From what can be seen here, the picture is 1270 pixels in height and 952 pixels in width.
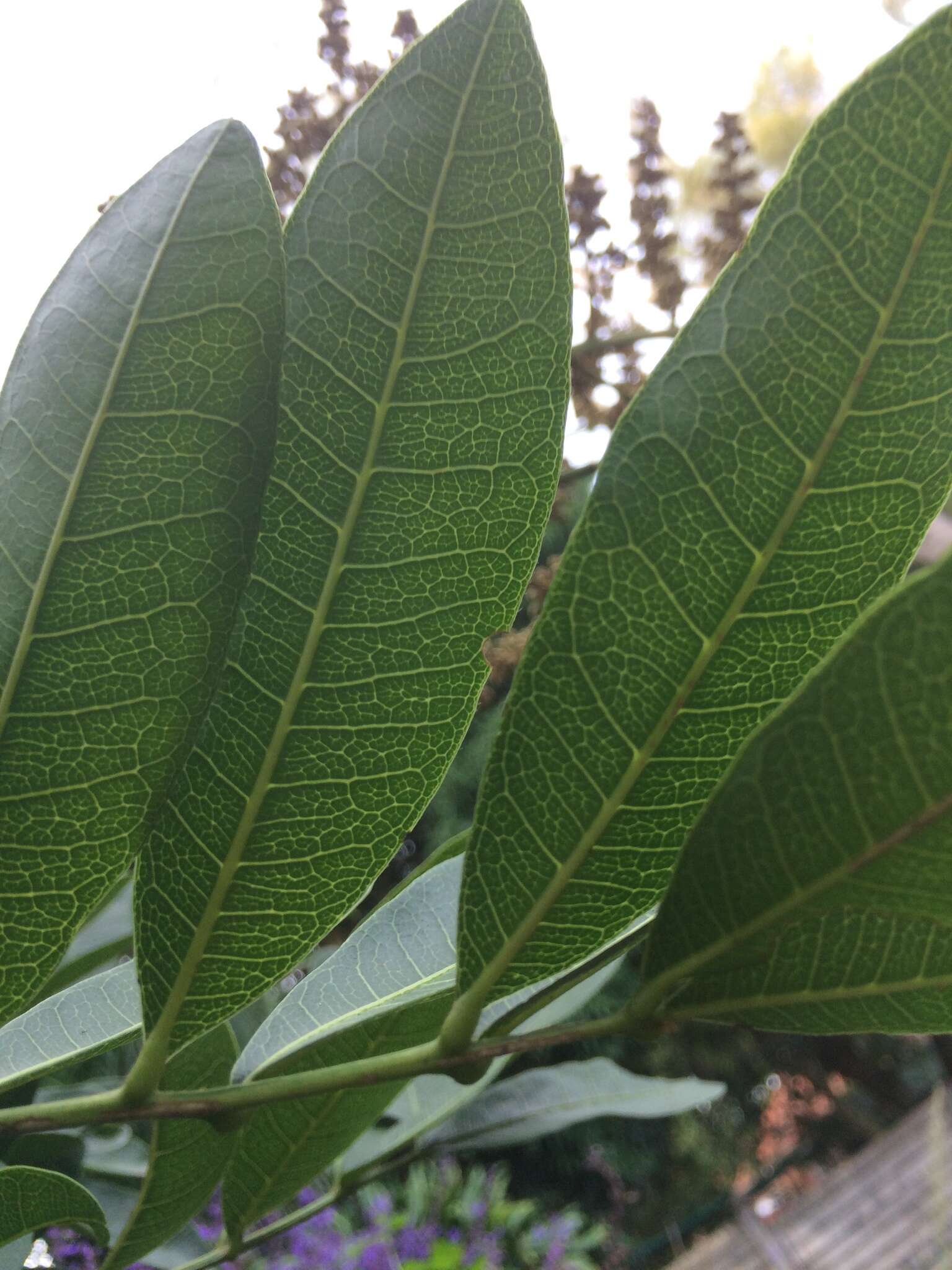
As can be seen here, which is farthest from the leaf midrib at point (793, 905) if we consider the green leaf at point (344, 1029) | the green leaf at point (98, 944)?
the green leaf at point (98, 944)

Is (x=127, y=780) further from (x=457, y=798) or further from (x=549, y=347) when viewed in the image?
(x=457, y=798)

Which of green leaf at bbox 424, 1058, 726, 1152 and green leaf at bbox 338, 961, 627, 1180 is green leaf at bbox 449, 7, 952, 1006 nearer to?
green leaf at bbox 338, 961, 627, 1180

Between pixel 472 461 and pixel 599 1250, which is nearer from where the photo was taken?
pixel 472 461

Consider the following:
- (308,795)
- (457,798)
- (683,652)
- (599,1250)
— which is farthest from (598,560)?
(599,1250)

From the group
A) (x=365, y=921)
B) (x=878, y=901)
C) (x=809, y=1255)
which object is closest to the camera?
(x=878, y=901)

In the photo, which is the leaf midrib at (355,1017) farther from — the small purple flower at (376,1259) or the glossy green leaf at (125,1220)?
the small purple flower at (376,1259)

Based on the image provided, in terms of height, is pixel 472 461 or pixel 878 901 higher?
pixel 472 461
